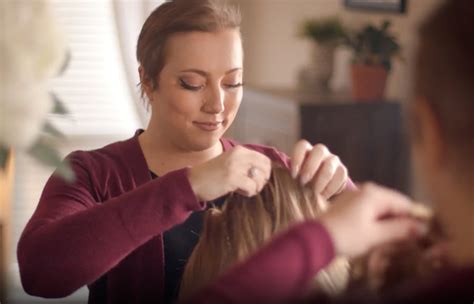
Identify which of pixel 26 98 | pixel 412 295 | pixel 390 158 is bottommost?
pixel 390 158

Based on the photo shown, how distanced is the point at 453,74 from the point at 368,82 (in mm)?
2285

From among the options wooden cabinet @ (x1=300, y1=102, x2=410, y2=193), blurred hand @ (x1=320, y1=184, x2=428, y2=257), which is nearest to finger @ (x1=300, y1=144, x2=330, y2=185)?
blurred hand @ (x1=320, y1=184, x2=428, y2=257)

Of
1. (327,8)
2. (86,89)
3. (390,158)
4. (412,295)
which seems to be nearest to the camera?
(412,295)

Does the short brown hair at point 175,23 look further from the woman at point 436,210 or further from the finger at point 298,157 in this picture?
the woman at point 436,210

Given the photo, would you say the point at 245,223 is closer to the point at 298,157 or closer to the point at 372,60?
the point at 298,157

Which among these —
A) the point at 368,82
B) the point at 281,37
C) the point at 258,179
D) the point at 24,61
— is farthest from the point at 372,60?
the point at 24,61

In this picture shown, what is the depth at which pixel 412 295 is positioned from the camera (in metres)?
0.52

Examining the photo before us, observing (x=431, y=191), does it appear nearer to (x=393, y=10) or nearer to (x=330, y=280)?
(x=330, y=280)

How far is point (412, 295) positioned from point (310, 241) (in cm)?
9

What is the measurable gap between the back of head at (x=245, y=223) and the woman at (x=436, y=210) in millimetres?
254

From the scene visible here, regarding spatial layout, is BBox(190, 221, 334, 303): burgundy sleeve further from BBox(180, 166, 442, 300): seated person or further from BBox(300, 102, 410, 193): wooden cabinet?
BBox(300, 102, 410, 193): wooden cabinet

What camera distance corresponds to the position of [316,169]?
900 millimetres

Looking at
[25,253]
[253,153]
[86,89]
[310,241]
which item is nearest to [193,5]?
[253,153]

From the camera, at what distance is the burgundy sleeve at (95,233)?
81 centimetres
